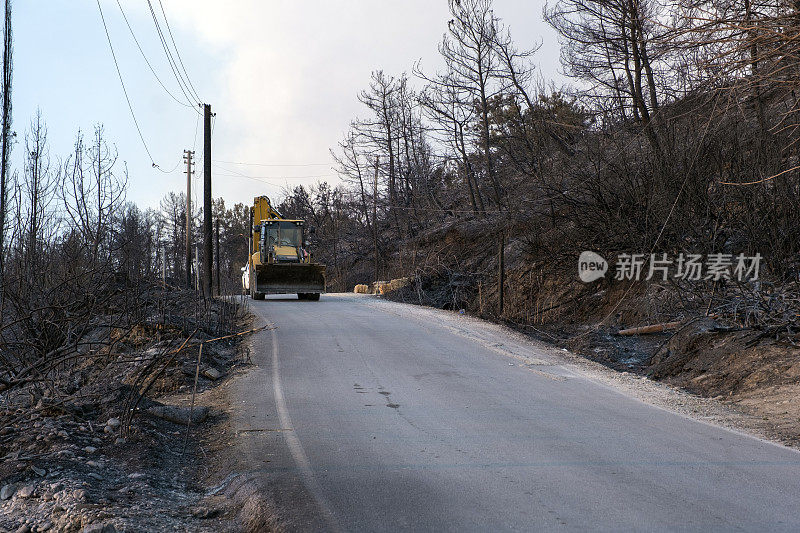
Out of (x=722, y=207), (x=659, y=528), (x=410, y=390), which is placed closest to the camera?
(x=659, y=528)

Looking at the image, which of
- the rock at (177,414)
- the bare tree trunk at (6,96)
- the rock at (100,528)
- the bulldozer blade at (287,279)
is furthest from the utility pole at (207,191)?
the rock at (100,528)

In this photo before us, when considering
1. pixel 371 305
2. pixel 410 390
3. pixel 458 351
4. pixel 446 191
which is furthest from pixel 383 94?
pixel 410 390

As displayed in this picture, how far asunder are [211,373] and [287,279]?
15859 mm

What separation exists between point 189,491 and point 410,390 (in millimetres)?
4417

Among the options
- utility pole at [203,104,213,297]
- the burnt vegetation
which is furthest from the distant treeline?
utility pole at [203,104,213,297]

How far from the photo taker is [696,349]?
38.2 ft

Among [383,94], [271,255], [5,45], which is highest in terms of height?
[383,94]

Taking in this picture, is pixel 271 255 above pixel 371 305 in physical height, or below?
above

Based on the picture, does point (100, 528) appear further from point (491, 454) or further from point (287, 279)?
point (287, 279)

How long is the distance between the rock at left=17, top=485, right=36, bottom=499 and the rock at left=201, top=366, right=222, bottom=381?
5.76 metres

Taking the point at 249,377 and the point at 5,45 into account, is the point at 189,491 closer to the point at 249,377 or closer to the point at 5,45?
the point at 249,377

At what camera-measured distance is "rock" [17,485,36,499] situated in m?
4.82

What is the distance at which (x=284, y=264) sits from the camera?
26.6 m

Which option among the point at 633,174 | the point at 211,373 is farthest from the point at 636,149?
the point at 211,373
